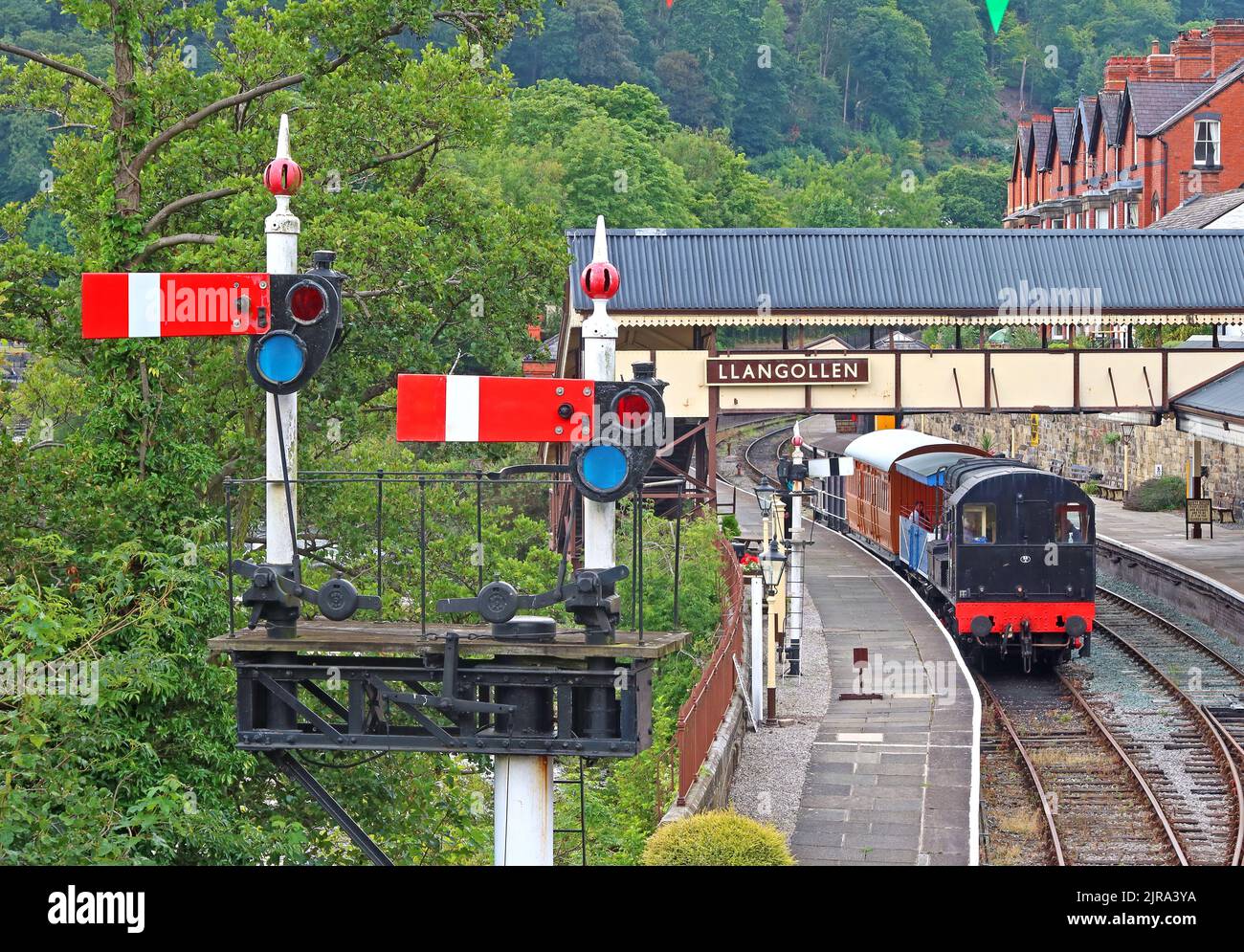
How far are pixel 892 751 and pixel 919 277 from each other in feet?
38.7

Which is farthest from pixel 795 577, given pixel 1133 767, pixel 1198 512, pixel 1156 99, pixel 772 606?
pixel 1156 99

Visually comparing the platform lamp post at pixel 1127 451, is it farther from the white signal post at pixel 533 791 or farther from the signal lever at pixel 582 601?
the signal lever at pixel 582 601

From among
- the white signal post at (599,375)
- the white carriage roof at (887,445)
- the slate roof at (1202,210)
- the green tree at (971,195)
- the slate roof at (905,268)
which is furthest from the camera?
the green tree at (971,195)

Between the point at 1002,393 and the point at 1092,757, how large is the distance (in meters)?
9.41

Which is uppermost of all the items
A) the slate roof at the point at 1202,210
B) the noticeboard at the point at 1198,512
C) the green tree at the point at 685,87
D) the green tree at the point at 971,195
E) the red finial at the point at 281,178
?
the green tree at the point at 685,87

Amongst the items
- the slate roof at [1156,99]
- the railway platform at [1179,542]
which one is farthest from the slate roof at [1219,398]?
the slate roof at [1156,99]

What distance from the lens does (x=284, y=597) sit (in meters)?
7.84

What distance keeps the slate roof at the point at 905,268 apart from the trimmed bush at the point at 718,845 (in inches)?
644

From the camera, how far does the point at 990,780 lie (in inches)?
762

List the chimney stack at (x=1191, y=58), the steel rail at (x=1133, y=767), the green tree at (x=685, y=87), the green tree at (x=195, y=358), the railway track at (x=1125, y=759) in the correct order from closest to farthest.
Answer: the green tree at (x=195, y=358) → the steel rail at (x=1133, y=767) → the railway track at (x=1125, y=759) → the chimney stack at (x=1191, y=58) → the green tree at (x=685, y=87)

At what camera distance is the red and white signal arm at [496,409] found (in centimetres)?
758

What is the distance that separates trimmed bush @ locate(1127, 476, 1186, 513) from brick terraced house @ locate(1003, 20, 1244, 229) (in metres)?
12.1

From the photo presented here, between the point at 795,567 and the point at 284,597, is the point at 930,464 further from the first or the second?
the point at 284,597

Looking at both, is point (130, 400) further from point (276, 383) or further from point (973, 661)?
point (973, 661)
